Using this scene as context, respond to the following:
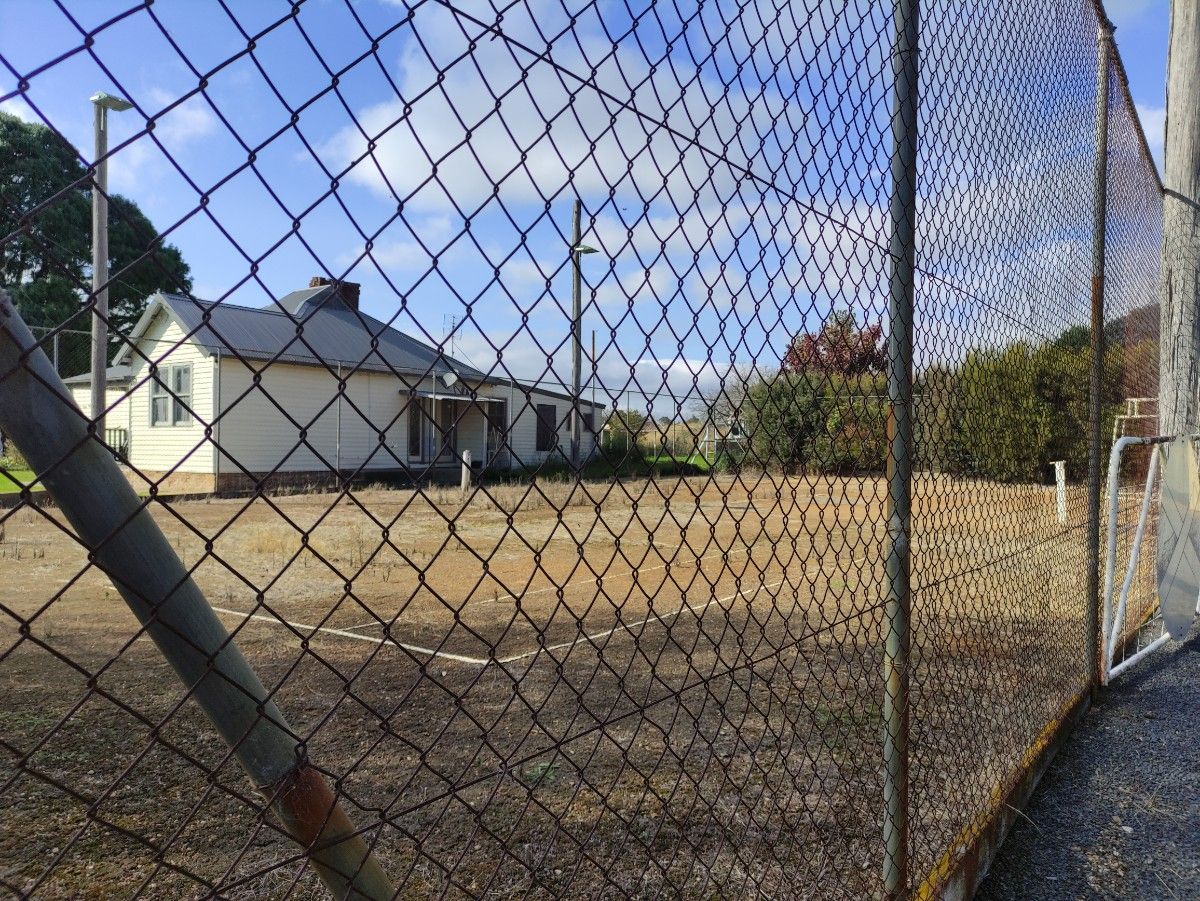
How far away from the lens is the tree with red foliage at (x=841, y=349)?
2.20m

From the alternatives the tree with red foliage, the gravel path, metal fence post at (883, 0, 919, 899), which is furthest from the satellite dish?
metal fence post at (883, 0, 919, 899)

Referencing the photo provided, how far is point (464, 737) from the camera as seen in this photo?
12.7ft

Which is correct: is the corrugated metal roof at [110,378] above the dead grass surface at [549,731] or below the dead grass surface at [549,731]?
above

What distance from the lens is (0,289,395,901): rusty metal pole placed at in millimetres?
900

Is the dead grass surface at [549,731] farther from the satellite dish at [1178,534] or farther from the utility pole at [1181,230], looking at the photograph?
the utility pole at [1181,230]

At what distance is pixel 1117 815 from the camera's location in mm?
3033

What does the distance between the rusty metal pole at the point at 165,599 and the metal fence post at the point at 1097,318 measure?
3.83m

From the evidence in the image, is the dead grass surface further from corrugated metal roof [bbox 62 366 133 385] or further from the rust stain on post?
corrugated metal roof [bbox 62 366 133 385]

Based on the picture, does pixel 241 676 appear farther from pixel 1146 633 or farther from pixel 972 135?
Result: pixel 1146 633

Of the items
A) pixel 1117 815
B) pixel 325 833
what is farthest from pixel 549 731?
pixel 325 833

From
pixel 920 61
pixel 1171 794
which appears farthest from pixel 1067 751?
pixel 920 61

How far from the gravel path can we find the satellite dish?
2.00ft

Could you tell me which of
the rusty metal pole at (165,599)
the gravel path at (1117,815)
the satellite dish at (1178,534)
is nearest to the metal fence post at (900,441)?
the gravel path at (1117,815)

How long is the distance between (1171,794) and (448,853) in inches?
104
